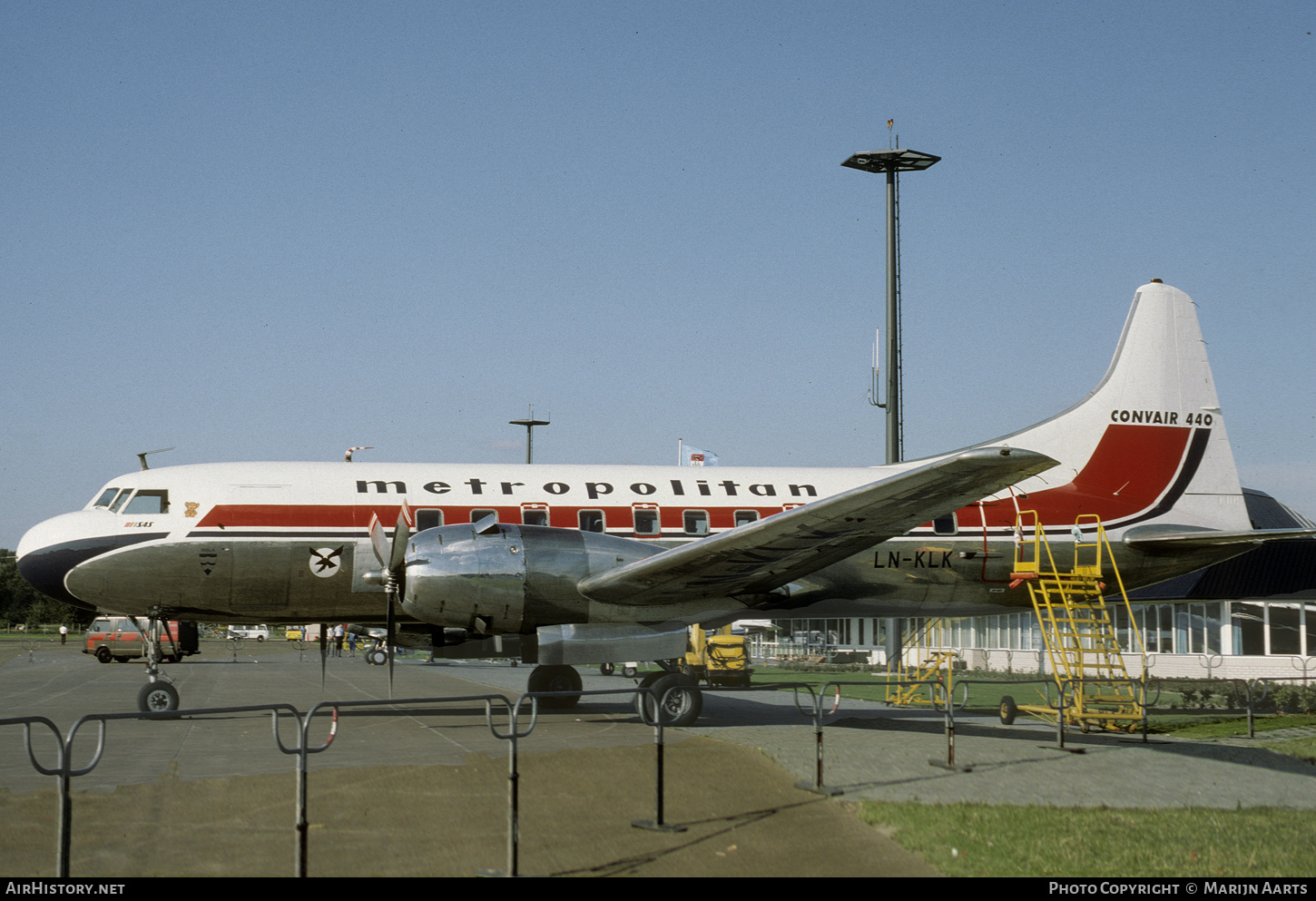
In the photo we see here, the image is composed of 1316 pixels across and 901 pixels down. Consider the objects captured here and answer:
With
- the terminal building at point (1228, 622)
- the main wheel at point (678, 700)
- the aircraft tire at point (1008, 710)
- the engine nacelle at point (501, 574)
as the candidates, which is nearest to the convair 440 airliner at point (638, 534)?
the engine nacelle at point (501, 574)

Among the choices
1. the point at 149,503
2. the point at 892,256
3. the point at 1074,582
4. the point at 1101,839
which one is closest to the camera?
the point at 1101,839

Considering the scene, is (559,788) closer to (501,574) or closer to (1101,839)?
(1101,839)

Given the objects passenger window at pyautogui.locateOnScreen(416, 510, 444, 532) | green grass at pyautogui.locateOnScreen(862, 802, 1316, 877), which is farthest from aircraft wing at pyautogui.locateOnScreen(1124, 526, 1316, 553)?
passenger window at pyautogui.locateOnScreen(416, 510, 444, 532)

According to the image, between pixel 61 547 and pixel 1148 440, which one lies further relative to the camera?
pixel 1148 440

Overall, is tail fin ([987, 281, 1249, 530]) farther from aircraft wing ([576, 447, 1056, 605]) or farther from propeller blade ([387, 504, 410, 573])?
propeller blade ([387, 504, 410, 573])

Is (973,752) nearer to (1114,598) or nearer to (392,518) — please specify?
(1114,598)

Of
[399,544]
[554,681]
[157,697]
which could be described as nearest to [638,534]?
[554,681]

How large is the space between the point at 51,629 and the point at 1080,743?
116m

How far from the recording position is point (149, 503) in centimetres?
1800

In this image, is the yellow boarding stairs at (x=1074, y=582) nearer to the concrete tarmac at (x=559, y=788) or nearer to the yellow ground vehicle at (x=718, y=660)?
the concrete tarmac at (x=559, y=788)

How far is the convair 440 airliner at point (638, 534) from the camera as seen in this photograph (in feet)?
50.5

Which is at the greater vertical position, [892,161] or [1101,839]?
[892,161]

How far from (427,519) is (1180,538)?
13698mm
